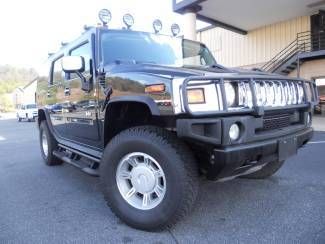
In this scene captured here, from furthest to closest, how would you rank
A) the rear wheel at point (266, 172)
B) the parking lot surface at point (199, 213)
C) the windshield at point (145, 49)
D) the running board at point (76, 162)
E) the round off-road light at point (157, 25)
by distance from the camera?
the round off-road light at point (157, 25) → the rear wheel at point (266, 172) → the windshield at point (145, 49) → the running board at point (76, 162) → the parking lot surface at point (199, 213)

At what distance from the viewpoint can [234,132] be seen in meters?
2.84

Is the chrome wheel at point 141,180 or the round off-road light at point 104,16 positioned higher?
the round off-road light at point 104,16

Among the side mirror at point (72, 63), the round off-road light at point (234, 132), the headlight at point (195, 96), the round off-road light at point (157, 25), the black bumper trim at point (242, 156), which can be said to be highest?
the round off-road light at point (157, 25)

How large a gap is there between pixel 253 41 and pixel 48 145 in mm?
19719

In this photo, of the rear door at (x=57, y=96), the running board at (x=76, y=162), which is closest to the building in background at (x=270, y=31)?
the rear door at (x=57, y=96)

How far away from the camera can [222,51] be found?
2486 cm

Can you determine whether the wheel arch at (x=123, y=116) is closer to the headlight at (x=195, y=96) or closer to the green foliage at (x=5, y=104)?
the headlight at (x=195, y=96)

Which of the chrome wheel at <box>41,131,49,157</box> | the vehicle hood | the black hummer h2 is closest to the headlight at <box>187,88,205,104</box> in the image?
the black hummer h2

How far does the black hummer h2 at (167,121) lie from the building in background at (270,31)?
14183mm

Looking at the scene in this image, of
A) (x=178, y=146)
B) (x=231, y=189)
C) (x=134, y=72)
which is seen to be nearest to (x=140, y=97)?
(x=134, y=72)

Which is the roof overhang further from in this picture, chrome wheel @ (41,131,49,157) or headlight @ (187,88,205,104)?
headlight @ (187,88,205,104)

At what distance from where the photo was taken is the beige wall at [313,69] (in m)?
18.5

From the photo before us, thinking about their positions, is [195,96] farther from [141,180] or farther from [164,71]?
[141,180]

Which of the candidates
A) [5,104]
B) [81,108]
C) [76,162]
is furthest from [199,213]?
[5,104]
